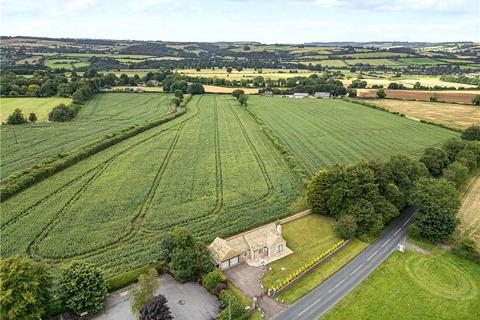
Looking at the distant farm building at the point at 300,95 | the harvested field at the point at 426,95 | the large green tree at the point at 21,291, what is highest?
the harvested field at the point at 426,95

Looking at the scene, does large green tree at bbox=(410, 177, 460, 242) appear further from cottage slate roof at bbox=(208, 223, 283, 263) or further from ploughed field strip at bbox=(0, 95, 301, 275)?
cottage slate roof at bbox=(208, 223, 283, 263)

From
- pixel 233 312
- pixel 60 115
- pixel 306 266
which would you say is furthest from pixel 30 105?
pixel 233 312

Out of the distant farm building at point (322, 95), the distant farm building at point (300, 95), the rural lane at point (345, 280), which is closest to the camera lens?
the rural lane at point (345, 280)

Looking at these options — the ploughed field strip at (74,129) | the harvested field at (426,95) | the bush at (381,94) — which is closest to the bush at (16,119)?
the ploughed field strip at (74,129)

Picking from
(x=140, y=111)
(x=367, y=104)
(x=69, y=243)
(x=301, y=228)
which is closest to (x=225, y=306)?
(x=301, y=228)

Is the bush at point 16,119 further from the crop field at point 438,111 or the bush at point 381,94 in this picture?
the bush at point 381,94

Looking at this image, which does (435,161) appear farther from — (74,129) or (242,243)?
(74,129)

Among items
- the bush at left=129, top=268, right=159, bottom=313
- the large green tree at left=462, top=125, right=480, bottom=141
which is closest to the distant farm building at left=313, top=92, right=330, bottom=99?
the large green tree at left=462, top=125, right=480, bottom=141
